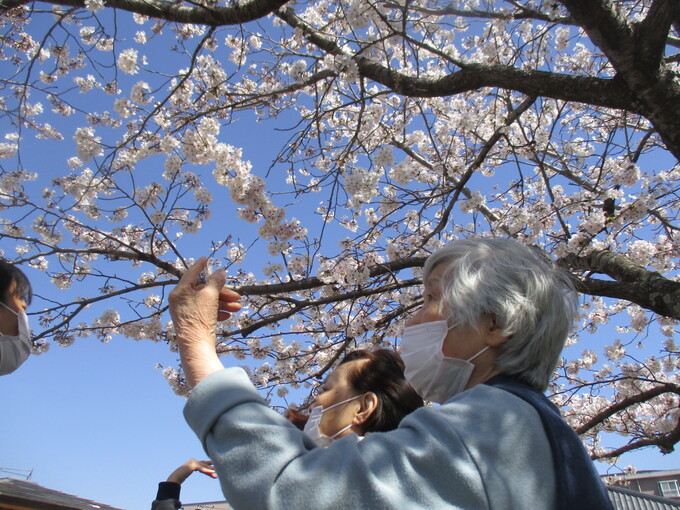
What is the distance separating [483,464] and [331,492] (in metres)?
0.24

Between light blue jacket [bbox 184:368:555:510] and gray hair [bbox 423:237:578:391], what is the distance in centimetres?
21

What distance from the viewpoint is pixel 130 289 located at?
329 cm

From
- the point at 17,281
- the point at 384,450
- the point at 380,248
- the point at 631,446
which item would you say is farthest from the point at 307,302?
the point at 631,446

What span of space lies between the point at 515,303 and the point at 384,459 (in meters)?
0.49

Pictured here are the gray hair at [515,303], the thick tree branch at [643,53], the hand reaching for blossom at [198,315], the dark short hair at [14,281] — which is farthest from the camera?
the thick tree branch at [643,53]

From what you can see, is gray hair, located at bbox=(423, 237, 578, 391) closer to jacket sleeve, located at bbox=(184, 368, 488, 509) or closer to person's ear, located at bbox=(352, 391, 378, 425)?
jacket sleeve, located at bbox=(184, 368, 488, 509)

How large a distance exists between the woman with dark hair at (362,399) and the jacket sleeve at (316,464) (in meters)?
0.73

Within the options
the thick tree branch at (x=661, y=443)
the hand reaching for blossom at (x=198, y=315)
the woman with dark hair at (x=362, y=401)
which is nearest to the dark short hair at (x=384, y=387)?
the woman with dark hair at (x=362, y=401)

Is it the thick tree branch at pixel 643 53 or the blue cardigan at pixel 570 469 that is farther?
the thick tree branch at pixel 643 53

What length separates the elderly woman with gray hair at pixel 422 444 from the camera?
2.51ft

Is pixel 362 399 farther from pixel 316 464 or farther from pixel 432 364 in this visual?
pixel 316 464

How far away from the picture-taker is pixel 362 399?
1620mm

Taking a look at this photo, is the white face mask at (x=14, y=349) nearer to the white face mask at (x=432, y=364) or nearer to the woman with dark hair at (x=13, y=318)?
the woman with dark hair at (x=13, y=318)

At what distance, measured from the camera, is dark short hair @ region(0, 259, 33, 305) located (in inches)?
81.3
